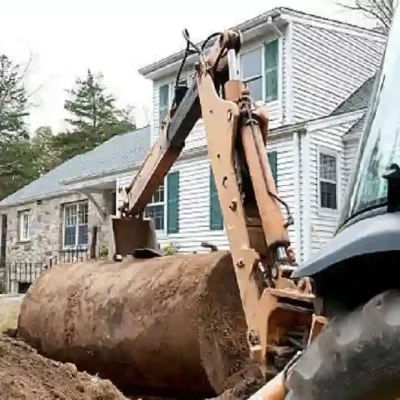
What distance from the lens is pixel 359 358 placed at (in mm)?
1511

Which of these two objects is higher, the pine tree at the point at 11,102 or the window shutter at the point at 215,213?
the pine tree at the point at 11,102

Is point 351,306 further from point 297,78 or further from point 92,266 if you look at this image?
point 297,78

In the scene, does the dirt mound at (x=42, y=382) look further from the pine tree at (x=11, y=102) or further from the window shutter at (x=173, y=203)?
the pine tree at (x=11, y=102)

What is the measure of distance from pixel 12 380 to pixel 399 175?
3404 millimetres

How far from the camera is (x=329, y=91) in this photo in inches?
622

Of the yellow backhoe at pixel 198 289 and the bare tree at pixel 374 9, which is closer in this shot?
the yellow backhoe at pixel 198 289

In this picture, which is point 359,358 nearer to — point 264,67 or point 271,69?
point 271,69

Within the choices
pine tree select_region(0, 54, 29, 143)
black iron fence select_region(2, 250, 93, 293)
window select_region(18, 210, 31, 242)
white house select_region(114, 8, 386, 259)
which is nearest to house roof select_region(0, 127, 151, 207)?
window select_region(18, 210, 31, 242)

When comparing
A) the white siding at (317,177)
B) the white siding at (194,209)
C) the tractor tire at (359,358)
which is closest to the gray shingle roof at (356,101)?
the white siding at (317,177)

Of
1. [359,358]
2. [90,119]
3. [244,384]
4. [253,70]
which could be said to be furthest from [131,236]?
[90,119]

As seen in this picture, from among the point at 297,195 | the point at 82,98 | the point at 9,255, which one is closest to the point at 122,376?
the point at 297,195

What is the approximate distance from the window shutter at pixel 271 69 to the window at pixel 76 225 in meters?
9.20

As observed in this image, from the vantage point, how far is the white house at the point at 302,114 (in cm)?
1445

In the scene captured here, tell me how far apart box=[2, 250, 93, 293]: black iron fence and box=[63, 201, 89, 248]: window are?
0.35 m
